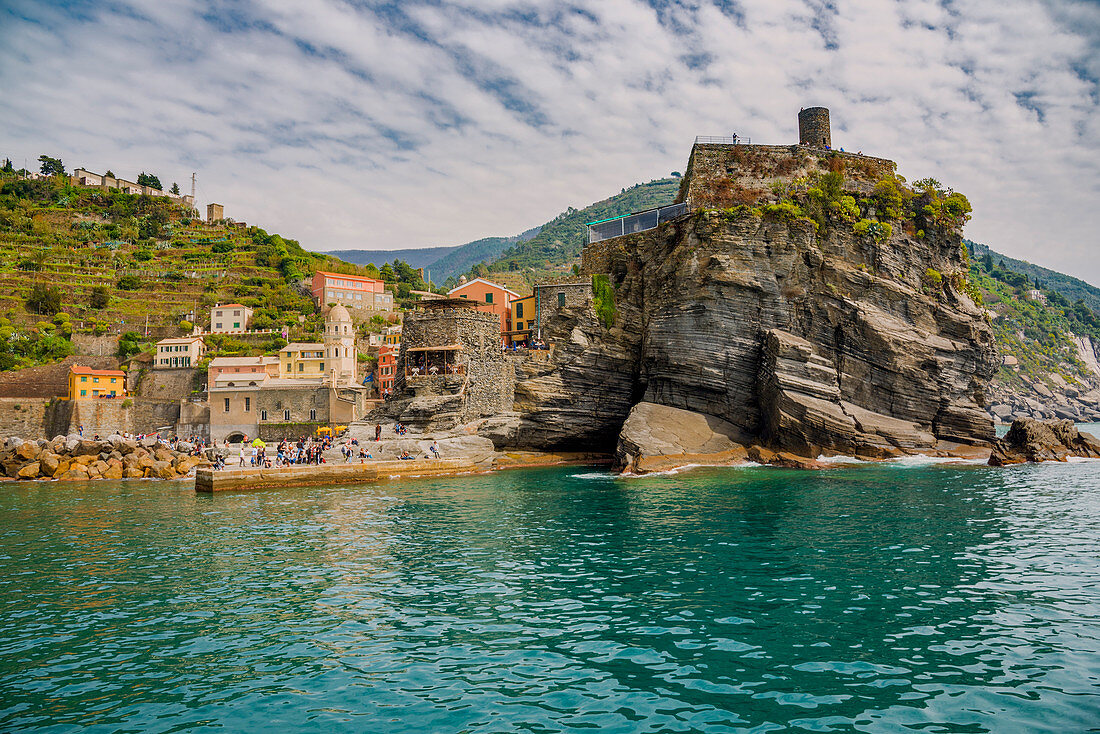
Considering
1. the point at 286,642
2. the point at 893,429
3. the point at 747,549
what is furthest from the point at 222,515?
the point at 893,429

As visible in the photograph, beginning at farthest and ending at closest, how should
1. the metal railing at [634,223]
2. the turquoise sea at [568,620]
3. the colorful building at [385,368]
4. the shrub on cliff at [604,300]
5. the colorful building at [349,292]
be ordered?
the colorful building at [349,292], the colorful building at [385,368], the metal railing at [634,223], the shrub on cliff at [604,300], the turquoise sea at [568,620]

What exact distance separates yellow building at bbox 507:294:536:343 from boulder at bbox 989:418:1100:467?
31479mm

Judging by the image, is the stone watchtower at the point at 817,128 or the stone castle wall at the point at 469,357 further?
the stone watchtower at the point at 817,128

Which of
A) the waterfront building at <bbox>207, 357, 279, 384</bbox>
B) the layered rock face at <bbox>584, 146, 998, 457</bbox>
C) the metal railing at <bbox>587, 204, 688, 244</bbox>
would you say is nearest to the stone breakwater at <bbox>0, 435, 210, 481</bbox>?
the waterfront building at <bbox>207, 357, 279, 384</bbox>

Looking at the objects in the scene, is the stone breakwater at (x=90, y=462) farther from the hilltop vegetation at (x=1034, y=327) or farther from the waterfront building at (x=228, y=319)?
the hilltop vegetation at (x=1034, y=327)

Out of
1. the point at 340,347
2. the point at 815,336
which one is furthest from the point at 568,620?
the point at 340,347

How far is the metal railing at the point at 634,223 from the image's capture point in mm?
41537

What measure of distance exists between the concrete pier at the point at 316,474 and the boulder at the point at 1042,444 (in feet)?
90.1

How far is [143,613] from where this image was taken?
10672mm

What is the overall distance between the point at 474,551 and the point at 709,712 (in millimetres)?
8989

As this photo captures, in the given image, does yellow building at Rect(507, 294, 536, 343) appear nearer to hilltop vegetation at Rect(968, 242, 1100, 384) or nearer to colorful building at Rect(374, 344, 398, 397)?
colorful building at Rect(374, 344, 398, 397)

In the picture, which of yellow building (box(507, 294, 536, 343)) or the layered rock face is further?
yellow building (box(507, 294, 536, 343))

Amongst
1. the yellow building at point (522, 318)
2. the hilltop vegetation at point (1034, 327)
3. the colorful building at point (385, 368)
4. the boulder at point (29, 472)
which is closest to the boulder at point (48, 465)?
the boulder at point (29, 472)

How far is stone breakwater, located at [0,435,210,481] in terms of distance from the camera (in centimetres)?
3441
